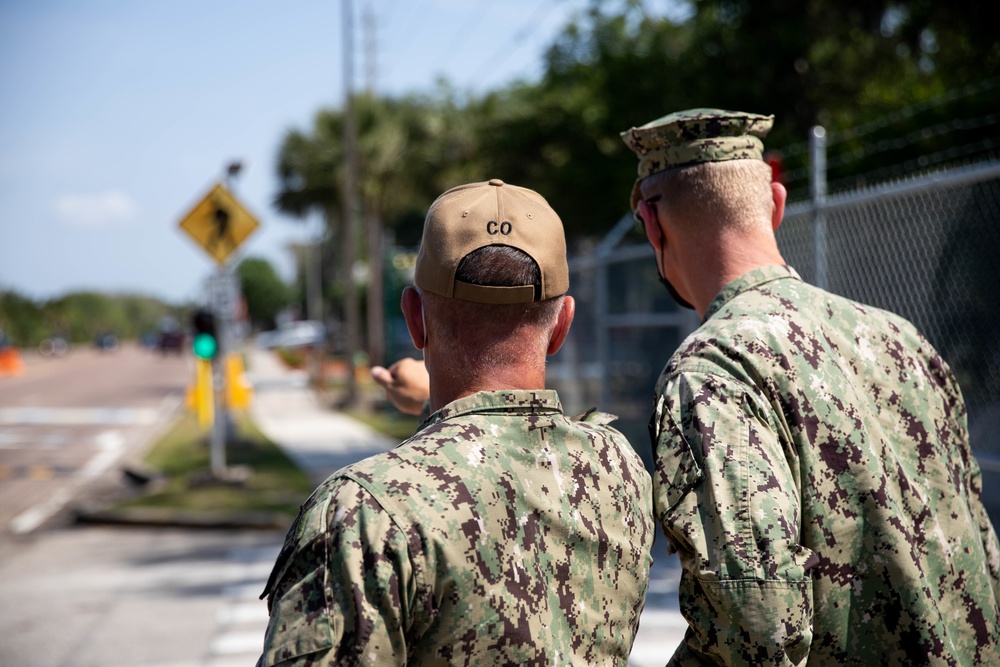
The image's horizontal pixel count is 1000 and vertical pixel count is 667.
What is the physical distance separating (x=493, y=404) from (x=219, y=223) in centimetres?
1025

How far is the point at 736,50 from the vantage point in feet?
49.8

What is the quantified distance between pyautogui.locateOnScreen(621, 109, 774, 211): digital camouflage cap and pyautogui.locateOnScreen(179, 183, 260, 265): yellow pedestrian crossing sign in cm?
969

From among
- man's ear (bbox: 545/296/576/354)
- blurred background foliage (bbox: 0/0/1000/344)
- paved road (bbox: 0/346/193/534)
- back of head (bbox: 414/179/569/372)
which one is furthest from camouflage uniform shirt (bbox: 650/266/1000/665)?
paved road (bbox: 0/346/193/534)

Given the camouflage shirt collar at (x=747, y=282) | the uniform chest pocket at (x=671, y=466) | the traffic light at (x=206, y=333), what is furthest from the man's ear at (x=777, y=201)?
the traffic light at (x=206, y=333)

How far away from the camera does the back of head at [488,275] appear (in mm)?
1581

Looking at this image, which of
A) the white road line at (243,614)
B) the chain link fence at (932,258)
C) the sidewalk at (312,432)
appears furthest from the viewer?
the sidewalk at (312,432)

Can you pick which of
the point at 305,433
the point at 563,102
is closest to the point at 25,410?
the point at 305,433

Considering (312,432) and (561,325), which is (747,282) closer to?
(561,325)

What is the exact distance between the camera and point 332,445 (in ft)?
50.3

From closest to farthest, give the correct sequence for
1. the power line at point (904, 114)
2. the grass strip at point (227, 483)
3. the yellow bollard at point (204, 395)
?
the power line at point (904, 114) → the grass strip at point (227, 483) → the yellow bollard at point (204, 395)

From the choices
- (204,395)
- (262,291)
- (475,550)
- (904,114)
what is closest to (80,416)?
(204,395)

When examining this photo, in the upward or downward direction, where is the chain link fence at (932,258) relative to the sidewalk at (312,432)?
upward

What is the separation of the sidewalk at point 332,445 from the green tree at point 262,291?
229 ft

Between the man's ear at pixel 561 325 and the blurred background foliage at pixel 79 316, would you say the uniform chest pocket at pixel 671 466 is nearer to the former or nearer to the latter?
the man's ear at pixel 561 325
